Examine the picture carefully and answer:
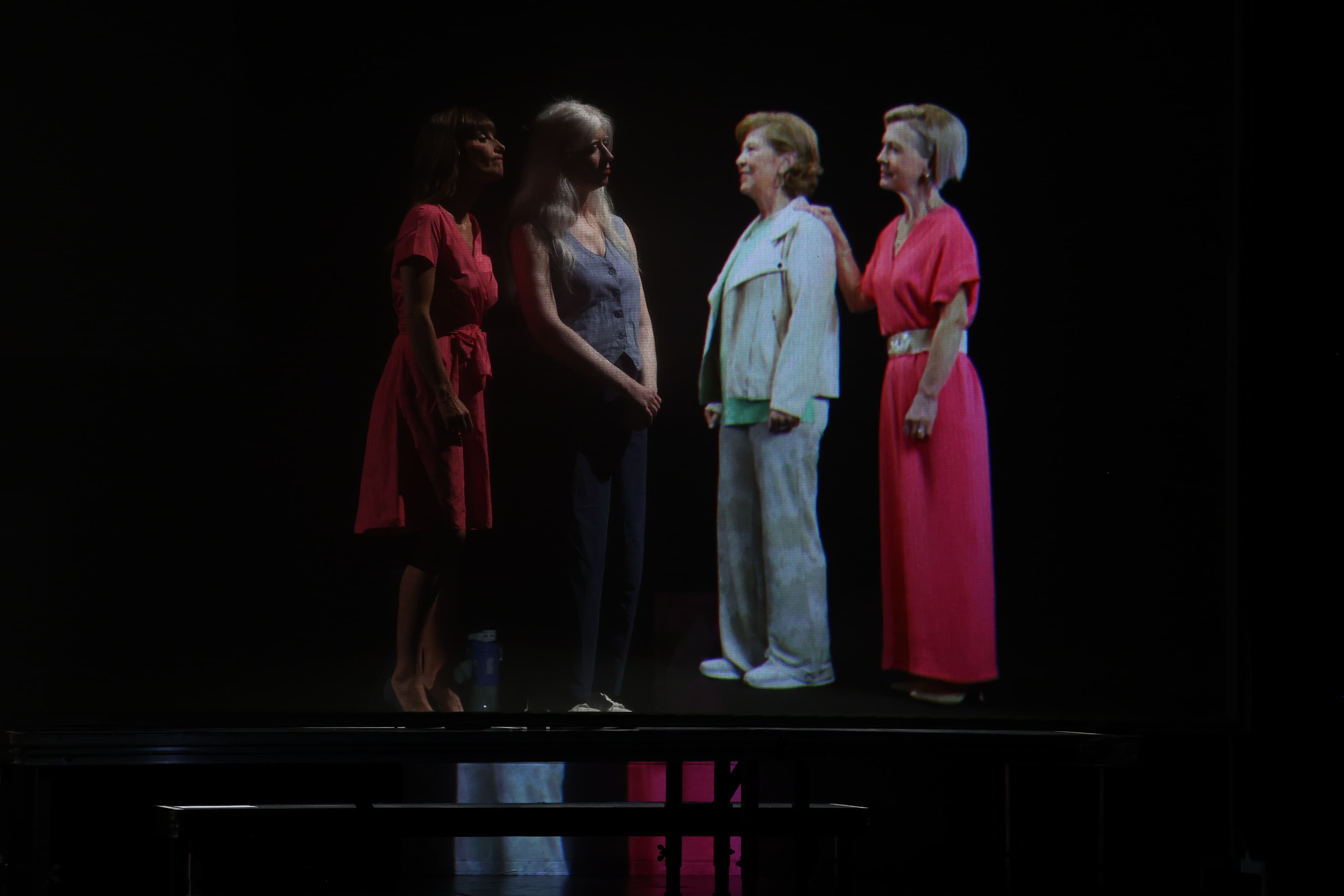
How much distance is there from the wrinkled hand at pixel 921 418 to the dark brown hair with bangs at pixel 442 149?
139cm

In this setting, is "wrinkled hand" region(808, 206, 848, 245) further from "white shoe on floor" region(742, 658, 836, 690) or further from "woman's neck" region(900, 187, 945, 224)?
"white shoe on floor" region(742, 658, 836, 690)

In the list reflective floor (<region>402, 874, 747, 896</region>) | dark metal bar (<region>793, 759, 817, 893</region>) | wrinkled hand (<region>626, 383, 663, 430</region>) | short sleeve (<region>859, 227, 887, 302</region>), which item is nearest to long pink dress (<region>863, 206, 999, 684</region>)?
short sleeve (<region>859, 227, 887, 302</region>)

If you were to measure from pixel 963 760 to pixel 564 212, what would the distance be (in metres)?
1.75

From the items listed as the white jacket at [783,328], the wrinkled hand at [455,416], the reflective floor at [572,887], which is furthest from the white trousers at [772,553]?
the wrinkled hand at [455,416]

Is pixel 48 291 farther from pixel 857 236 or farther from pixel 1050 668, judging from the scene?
pixel 1050 668

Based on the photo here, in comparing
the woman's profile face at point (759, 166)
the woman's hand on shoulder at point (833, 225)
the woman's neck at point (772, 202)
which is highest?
the woman's profile face at point (759, 166)

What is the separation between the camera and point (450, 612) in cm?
288

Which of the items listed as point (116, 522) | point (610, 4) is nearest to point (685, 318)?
point (610, 4)

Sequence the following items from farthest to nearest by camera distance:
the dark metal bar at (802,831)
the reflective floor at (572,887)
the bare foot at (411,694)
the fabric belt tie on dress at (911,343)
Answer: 1. the fabric belt tie on dress at (911,343)
2. the bare foot at (411,694)
3. the reflective floor at (572,887)
4. the dark metal bar at (802,831)

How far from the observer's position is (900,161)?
9.87 feet

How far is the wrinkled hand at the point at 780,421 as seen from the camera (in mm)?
2938

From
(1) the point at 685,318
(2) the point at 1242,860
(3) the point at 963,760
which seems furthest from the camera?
(1) the point at 685,318

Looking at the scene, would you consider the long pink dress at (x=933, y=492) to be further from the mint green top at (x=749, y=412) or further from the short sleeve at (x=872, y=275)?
the mint green top at (x=749, y=412)

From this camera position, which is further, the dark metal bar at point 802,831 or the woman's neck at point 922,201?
the woman's neck at point 922,201
